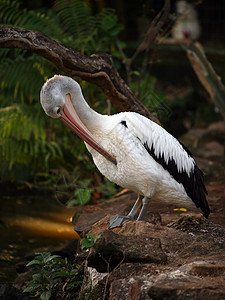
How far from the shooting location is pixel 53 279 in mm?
4277

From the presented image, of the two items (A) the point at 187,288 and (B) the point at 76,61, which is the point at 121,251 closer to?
(A) the point at 187,288

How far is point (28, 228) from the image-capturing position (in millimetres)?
6910

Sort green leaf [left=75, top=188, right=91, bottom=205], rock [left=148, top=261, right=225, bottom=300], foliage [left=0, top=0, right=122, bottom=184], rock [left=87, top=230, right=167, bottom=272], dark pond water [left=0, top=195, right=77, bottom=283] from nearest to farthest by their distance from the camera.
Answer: rock [left=148, top=261, right=225, bottom=300] → rock [left=87, top=230, right=167, bottom=272] → dark pond water [left=0, top=195, right=77, bottom=283] → green leaf [left=75, top=188, right=91, bottom=205] → foliage [left=0, top=0, right=122, bottom=184]

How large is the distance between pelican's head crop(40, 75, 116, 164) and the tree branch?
676 millimetres

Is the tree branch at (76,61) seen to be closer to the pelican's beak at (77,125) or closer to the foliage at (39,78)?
the pelican's beak at (77,125)

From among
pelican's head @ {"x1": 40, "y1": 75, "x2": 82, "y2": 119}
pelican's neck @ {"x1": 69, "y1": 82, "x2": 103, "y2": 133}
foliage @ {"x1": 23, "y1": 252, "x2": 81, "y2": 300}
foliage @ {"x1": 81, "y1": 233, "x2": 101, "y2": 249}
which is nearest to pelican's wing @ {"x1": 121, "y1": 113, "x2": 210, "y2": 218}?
pelican's neck @ {"x1": 69, "y1": 82, "x2": 103, "y2": 133}

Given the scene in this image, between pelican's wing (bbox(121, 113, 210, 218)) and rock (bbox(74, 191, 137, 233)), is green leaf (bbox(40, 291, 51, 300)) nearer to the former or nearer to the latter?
rock (bbox(74, 191, 137, 233))

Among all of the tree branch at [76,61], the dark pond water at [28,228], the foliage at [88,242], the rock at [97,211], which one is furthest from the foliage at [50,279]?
the tree branch at [76,61]

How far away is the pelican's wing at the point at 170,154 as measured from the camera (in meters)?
4.19

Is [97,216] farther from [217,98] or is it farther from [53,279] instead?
[217,98]

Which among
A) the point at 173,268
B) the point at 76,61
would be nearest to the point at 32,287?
the point at 173,268

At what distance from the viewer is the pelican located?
409 cm

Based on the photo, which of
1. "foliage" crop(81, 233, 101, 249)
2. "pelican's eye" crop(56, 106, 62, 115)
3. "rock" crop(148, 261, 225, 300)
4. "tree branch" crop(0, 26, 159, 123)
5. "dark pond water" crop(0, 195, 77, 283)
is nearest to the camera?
"rock" crop(148, 261, 225, 300)

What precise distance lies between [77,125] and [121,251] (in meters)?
1.20
